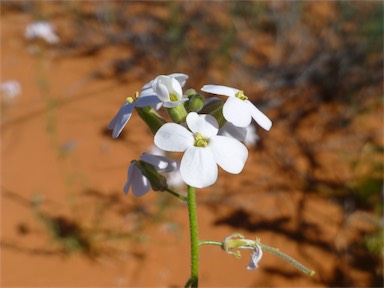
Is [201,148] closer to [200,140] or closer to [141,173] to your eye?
[200,140]

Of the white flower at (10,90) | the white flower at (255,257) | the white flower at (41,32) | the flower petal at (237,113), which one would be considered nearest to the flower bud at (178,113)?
the flower petal at (237,113)

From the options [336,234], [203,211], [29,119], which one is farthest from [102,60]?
[336,234]

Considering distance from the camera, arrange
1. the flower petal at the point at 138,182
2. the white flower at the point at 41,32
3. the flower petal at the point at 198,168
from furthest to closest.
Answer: the white flower at the point at 41,32 → the flower petal at the point at 138,182 → the flower petal at the point at 198,168

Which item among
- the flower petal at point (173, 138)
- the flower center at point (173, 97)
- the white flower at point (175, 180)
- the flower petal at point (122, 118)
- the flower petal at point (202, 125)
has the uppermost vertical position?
the white flower at point (175, 180)

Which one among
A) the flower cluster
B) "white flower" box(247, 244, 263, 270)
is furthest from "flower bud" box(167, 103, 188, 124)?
"white flower" box(247, 244, 263, 270)

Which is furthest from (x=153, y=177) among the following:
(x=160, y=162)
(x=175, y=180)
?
(x=175, y=180)

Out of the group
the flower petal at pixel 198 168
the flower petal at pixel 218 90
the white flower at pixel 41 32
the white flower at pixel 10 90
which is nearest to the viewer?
the flower petal at pixel 198 168

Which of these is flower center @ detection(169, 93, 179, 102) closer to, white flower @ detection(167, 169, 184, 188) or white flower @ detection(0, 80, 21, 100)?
white flower @ detection(167, 169, 184, 188)

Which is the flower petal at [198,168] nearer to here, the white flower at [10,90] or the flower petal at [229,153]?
the flower petal at [229,153]
